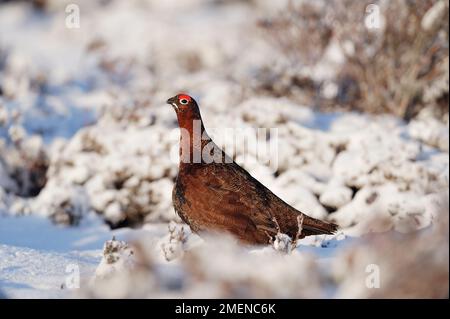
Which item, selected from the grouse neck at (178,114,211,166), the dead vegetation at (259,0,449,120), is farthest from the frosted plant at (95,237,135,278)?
the dead vegetation at (259,0,449,120)

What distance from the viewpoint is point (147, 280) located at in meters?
3.00

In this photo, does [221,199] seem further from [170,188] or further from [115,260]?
[170,188]

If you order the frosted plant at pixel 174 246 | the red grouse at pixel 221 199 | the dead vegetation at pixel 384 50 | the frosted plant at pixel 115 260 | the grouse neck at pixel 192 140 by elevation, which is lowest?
the frosted plant at pixel 115 260

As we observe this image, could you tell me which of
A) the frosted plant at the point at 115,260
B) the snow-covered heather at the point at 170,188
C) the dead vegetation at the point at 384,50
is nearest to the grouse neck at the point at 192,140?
the snow-covered heather at the point at 170,188

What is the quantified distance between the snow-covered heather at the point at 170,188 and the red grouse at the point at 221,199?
0.16 m

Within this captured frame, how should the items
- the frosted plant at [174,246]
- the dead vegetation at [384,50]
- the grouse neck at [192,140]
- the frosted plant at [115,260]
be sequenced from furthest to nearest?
the dead vegetation at [384,50] < the grouse neck at [192,140] < the frosted plant at [174,246] < the frosted plant at [115,260]

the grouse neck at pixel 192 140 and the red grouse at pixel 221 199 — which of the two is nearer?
the red grouse at pixel 221 199

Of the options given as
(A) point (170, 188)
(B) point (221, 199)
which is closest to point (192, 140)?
(B) point (221, 199)

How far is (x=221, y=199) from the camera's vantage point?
4.16 m

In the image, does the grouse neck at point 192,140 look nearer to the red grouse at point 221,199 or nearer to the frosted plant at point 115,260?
the red grouse at point 221,199

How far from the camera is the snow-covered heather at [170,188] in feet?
9.68

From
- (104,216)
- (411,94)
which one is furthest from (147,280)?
(411,94)

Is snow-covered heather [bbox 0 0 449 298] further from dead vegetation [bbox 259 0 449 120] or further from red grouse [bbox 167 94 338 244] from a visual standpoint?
dead vegetation [bbox 259 0 449 120]
